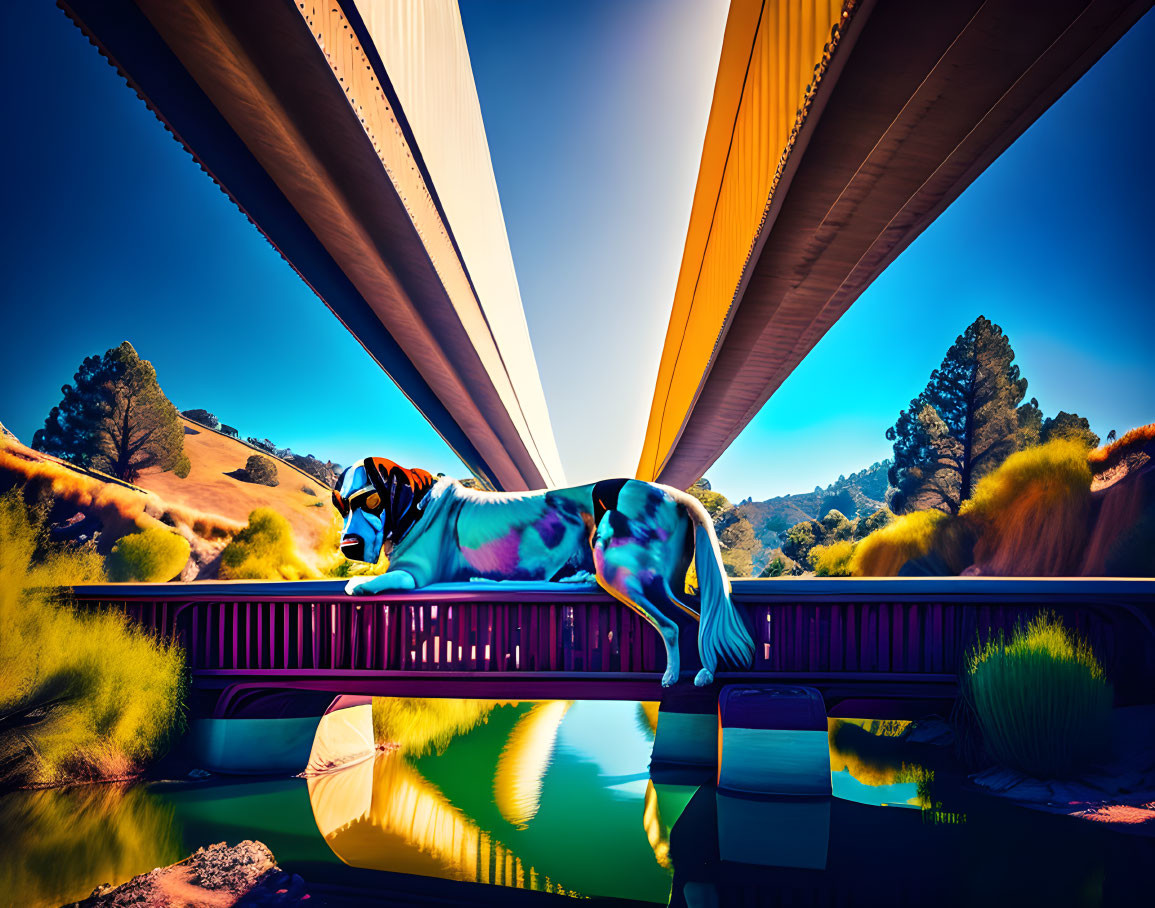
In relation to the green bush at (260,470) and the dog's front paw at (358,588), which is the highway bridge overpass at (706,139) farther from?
the green bush at (260,470)

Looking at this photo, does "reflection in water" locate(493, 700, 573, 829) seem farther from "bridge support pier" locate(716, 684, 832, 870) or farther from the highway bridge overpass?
the highway bridge overpass

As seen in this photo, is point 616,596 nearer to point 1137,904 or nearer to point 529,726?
point 1137,904

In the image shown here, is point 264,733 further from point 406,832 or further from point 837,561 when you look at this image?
point 837,561

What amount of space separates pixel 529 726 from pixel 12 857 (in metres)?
3.53

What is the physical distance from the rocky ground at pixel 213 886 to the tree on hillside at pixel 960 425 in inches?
581

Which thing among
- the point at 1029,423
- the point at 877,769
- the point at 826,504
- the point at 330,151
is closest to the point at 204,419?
the point at 330,151

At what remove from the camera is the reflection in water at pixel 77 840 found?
7.10 ft

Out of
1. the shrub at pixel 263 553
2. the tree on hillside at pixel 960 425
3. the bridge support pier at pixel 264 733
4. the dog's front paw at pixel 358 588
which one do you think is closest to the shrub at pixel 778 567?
the tree on hillside at pixel 960 425

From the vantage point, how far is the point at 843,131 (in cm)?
362

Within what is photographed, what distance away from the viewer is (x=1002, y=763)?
9.39ft

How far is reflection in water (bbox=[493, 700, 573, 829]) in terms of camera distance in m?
3.05

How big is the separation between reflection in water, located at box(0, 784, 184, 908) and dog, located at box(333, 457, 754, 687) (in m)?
1.34

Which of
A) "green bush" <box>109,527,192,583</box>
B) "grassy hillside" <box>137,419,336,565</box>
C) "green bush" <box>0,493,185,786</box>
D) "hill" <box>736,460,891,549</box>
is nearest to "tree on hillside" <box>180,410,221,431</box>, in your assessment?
"grassy hillside" <box>137,419,336,565</box>

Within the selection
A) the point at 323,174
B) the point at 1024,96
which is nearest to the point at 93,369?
the point at 323,174
